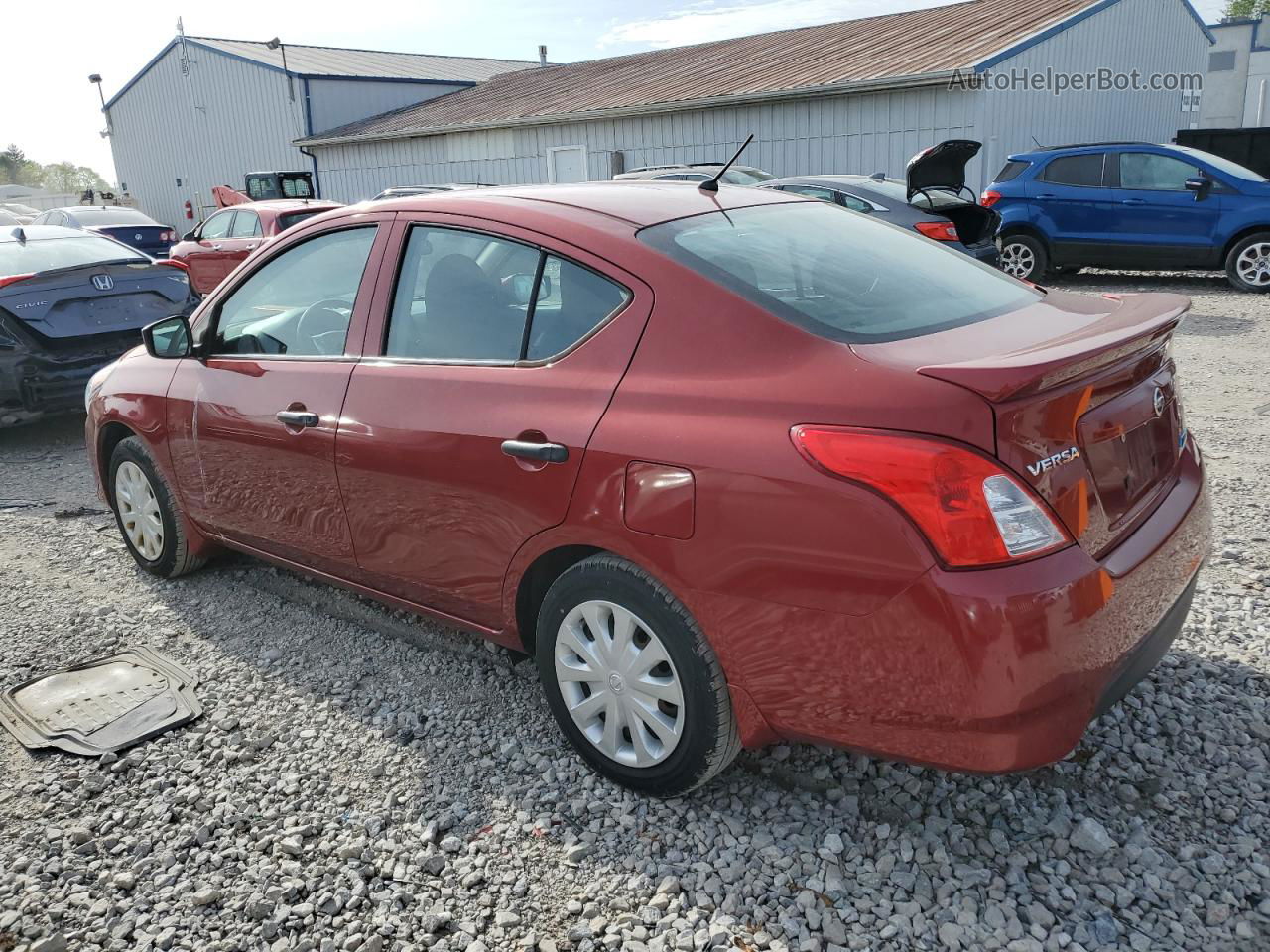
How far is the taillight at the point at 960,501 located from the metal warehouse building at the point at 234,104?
3038 cm

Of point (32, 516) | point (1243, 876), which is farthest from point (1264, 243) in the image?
point (32, 516)

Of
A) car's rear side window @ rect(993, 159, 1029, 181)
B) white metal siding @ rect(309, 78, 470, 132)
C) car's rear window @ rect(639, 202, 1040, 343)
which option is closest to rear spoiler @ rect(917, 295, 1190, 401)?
car's rear window @ rect(639, 202, 1040, 343)

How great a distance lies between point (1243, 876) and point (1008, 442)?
1.24 meters

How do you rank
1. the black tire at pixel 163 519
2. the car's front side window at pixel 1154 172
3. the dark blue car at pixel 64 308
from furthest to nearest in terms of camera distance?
the car's front side window at pixel 1154 172, the dark blue car at pixel 64 308, the black tire at pixel 163 519

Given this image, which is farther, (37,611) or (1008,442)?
(37,611)

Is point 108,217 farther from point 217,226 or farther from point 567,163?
point 567,163

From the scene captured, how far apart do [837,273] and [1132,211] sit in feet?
37.0

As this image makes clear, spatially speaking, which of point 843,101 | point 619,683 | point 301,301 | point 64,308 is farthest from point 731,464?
point 843,101

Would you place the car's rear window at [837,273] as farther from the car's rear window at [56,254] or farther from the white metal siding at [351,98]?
the white metal siding at [351,98]

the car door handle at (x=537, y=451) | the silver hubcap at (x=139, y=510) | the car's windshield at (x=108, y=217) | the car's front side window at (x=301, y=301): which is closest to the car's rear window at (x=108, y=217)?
the car's windshield at (x=108, y=217)

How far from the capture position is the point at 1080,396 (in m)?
2.28

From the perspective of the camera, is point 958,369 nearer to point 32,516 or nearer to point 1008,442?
point 1008,442

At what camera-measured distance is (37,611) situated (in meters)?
4.31

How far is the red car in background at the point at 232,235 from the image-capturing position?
44.0 ft
